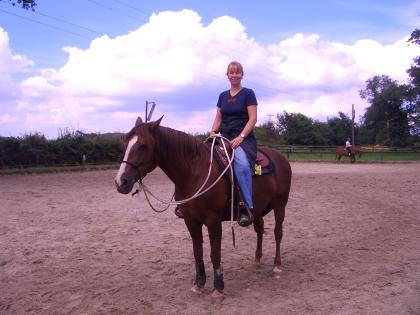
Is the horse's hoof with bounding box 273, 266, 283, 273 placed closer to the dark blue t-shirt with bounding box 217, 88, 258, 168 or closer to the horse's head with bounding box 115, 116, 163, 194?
the dark blue t-shirt with bounding box 217, 88, 258, 168

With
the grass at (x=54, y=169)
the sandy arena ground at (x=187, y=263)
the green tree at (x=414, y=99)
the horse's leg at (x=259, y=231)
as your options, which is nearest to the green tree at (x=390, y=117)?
the green tree at (x=414, y=99)

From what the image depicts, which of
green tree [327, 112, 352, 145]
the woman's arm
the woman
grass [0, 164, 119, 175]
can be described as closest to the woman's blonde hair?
the woman

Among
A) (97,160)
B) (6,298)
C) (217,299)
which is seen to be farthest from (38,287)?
(97,160)

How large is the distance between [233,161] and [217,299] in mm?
1480

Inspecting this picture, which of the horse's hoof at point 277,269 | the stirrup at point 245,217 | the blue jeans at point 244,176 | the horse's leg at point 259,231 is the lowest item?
the horse's hoof at point 277,269

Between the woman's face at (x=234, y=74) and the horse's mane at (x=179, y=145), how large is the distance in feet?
2.86

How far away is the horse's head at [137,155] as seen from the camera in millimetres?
3768

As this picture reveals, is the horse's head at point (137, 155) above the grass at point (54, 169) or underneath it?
above

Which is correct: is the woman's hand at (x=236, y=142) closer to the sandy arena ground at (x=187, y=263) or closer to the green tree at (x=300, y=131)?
the sandy arena ground at (x=187, y=263)

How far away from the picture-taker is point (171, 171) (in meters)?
4.28

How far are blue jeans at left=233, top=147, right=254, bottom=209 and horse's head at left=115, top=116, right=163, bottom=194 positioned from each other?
97 centimetres

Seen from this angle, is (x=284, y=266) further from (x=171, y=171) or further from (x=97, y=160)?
(x=97, y=160)

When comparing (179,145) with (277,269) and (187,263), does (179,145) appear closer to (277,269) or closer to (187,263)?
(187,263)

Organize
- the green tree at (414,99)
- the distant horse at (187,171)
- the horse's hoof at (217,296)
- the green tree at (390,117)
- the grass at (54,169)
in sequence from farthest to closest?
1. the green tree at (390,117)
2. the green tree at (414,99)
3. the grass at (54,169)
4. the horse's hoof at (217,296)
5. the distant horse at (187,171)
